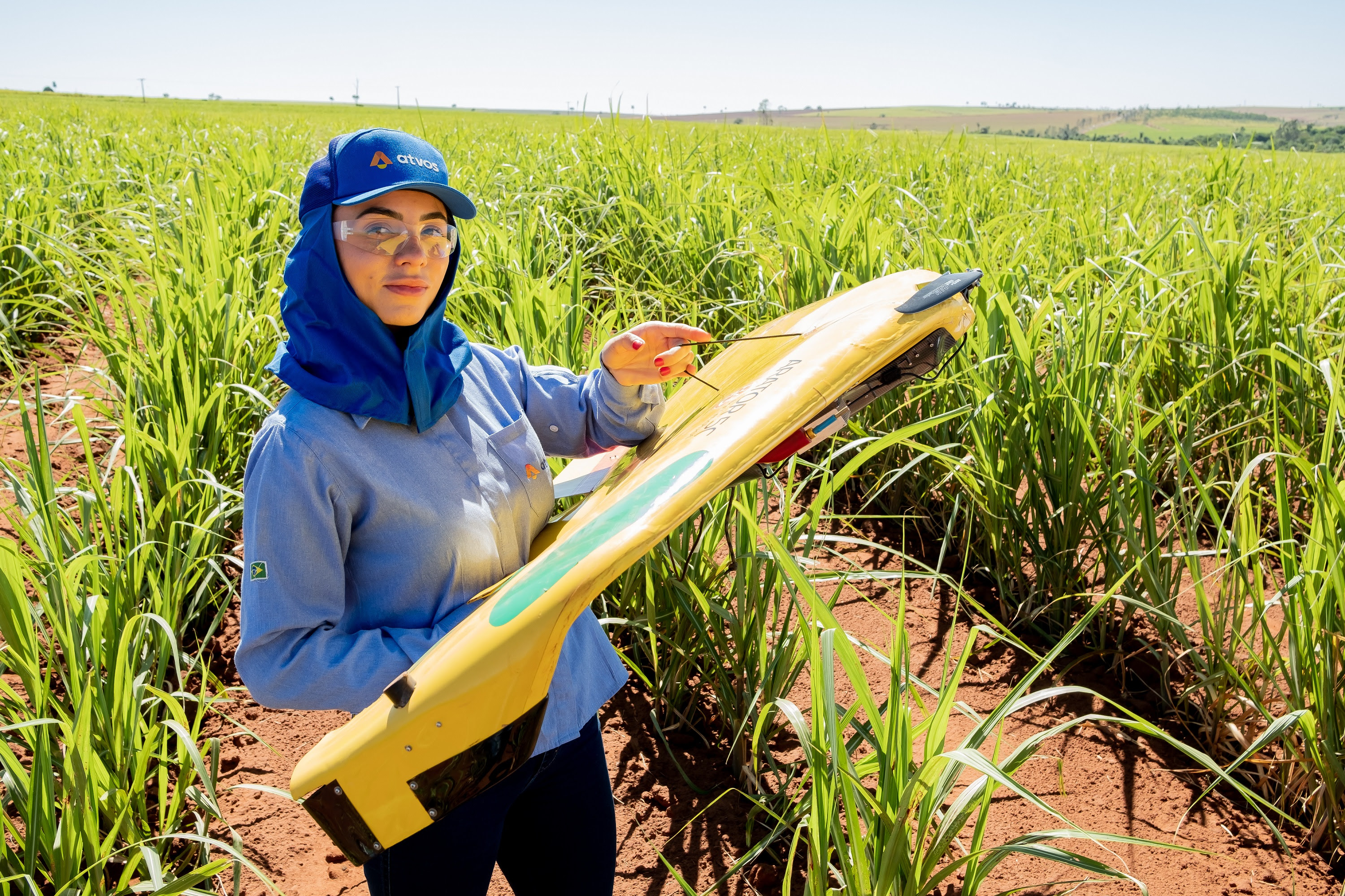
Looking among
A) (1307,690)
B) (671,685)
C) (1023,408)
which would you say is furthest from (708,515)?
(1307,690)

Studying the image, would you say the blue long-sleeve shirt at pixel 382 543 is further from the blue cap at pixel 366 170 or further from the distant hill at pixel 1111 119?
the distant hill at pixel 1111 119

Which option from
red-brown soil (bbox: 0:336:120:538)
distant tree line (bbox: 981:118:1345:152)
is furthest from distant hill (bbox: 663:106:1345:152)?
red-brown soil (bbox: 0:336:120:538)

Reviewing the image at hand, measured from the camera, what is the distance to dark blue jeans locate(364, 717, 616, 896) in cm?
102

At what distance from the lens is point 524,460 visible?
45.3 inches

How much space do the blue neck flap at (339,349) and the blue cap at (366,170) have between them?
0.08 feet

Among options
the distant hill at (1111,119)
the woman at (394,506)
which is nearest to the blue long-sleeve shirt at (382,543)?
the woman at (394,506)

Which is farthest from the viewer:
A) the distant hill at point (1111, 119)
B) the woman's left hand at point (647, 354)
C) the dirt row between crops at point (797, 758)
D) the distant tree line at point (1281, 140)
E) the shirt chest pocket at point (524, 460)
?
the distant hill at point (1111, 119)

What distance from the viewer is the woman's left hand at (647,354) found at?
4.05 feet

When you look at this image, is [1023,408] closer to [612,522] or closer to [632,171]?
[612,522]

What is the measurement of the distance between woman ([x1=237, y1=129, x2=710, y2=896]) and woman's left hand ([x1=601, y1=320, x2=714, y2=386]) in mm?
178

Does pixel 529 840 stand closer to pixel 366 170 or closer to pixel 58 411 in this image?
pixel 366 170

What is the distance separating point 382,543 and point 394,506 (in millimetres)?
48

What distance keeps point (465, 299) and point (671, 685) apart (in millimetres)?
1590

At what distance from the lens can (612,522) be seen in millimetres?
952
